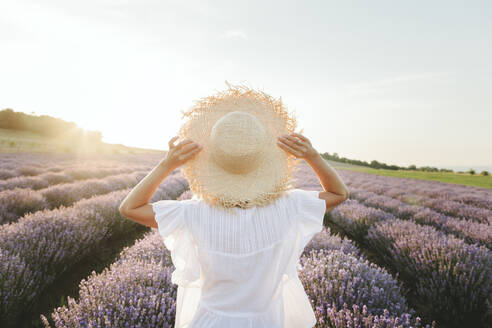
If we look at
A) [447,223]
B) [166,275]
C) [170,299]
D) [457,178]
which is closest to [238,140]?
[170,299]

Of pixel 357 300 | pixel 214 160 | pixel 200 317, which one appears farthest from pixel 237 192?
pixel 357 300

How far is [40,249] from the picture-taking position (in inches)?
106

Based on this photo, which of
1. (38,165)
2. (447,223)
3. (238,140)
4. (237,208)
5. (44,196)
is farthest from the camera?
(38,165)

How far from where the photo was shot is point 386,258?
357 centimetres

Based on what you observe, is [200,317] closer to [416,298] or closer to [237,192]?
[237,192]

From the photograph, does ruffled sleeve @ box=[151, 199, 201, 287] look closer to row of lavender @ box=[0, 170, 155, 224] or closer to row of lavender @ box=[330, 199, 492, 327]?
row of lavender @ box=[330, 199, 492, 327]

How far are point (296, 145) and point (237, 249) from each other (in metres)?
0.55

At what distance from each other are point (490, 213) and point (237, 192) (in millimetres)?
7211

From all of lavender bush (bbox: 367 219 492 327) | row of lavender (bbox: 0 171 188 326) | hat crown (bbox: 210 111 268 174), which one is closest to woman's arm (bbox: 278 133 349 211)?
hat crown (bbox: 210 111 268 174)

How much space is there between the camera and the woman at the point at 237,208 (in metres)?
1.03

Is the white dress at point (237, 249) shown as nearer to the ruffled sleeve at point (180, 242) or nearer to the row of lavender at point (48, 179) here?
the ruffled sleeve at point (180, 242)

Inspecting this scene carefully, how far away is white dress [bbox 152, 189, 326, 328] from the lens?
1.05 metres

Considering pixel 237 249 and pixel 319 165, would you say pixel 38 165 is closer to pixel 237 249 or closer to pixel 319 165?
pixel 237 249

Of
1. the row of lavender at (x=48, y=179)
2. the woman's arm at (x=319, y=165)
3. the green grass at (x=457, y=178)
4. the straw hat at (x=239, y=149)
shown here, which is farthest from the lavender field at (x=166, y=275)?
the green grass at (x=457, y=178)
